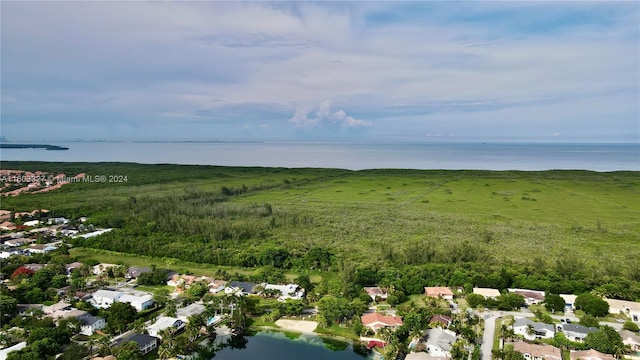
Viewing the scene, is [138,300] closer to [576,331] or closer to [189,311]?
[189,311]

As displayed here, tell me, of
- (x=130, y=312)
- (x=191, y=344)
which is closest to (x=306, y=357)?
(x=191, y=344)

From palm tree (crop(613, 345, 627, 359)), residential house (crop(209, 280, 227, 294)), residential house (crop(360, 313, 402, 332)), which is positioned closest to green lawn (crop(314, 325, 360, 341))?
residential house (crop(360, 313, 402, 332))

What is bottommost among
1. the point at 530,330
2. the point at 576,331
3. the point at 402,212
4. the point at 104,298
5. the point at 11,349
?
the point at 11,349

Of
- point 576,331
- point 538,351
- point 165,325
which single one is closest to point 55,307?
point 165,325

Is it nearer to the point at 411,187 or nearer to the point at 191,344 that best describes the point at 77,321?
the point at 191,344

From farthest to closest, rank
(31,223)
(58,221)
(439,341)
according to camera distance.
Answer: (58,221), (31,223), (439,341)

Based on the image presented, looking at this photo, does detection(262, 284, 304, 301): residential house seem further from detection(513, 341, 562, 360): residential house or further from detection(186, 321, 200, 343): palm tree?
detection(513, 341, 562, 360): residential house
